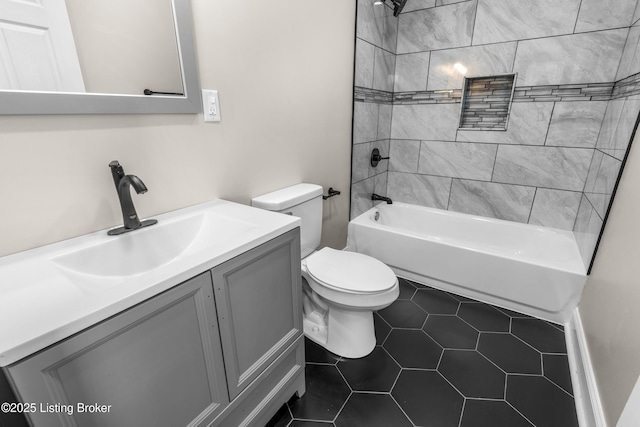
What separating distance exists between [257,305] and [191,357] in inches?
10.3

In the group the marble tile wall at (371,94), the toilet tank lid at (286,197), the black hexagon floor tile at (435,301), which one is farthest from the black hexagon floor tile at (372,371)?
the marble tile wall at (371,94)

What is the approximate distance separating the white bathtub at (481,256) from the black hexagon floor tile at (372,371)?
2.73 feet

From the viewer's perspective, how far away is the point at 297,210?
1635 millimetres

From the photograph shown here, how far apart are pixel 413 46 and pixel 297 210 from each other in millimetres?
1901

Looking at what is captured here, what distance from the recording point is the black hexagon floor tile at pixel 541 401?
131cm

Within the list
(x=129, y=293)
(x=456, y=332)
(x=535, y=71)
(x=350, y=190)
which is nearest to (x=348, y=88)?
(x=350, y=190)

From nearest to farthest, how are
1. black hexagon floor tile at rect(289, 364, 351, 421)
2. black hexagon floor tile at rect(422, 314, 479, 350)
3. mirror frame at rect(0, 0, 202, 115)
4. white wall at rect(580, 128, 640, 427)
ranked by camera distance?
1. mirror frame at rect(0, 0, 202, 115)
2. white wall at rect(580, 128, 640, 427)
3. black hexagon floor tile at rect(289, 364, 351, 421)
4. black hexagon floor tile at rect(422, 314, 479, 350)

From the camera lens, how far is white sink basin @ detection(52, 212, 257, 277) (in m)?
0.95

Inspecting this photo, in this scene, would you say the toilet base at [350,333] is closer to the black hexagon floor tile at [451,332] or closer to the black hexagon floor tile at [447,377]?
the black hexagon floor tile at [447,377]

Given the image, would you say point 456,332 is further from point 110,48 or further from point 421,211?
point 110,48

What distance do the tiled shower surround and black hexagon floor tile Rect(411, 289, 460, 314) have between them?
2.66 ft

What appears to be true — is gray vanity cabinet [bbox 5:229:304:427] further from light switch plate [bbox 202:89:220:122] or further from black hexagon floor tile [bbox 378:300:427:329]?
black hexagon floor tile [bbox 378:300:427:329]

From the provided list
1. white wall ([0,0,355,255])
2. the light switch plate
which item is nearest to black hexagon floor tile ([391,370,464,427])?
white wall ([0,0,355,255])

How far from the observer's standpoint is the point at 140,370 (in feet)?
2.49
